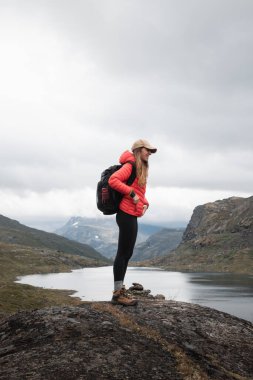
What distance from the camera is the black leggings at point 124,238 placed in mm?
12938

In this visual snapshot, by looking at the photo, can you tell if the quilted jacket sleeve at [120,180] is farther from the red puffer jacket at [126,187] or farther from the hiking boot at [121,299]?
the hiking boot at [121,299]

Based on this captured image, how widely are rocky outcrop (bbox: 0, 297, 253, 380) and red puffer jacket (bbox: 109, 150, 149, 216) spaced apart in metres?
3.19

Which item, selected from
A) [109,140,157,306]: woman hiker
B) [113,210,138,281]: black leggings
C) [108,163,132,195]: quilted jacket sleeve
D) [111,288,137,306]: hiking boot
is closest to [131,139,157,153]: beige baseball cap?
[109,140,157,306]: woman hiker

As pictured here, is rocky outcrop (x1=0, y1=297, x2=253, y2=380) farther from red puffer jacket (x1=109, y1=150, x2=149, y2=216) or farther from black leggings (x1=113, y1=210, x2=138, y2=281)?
red puffer jacket (x1=109, y1=150, x2=149, y2=216)

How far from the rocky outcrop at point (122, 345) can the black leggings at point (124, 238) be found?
128 cm

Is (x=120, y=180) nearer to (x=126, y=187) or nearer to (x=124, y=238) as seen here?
(x=126, y=187)

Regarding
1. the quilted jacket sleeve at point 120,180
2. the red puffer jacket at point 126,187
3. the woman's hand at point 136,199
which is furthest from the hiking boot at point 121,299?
the quilted jacket sleeve at point 120,180

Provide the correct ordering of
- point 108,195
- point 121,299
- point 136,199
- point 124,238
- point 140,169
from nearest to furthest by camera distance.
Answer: point 136,199, point 108,195, point 140,169, point 124,238, point 121,299

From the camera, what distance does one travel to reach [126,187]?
1234 centimetres

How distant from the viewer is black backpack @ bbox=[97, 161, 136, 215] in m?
12.7

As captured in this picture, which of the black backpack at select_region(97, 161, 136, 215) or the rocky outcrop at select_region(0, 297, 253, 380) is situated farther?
the black backpack at select_region(97, 161, 136, 215)

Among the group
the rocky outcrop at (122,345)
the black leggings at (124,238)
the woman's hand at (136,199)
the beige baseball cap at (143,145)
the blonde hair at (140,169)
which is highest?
the beige baseball cap at (143,145)

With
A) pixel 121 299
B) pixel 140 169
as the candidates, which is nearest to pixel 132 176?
pixel 140 169

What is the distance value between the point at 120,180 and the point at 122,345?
15.5ft
